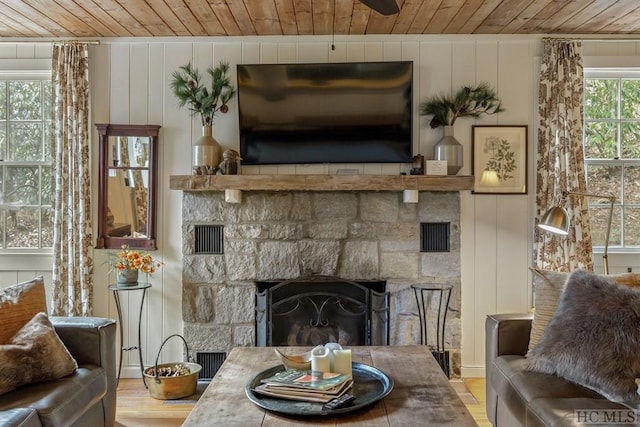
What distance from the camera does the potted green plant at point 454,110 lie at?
3.41 m

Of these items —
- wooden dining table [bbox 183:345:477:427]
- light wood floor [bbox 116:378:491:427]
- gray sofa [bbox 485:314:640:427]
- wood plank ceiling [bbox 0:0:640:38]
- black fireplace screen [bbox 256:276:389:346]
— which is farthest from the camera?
black fireplace screen [bbox 256:276:389:346]

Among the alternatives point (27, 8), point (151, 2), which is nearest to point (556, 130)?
point (151, 2)

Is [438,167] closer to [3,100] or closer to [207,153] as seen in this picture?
[207,153]

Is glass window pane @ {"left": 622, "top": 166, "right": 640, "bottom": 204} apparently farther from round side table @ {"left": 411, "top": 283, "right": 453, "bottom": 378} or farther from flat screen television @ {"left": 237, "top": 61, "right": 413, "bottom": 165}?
flat screen television @ {"left": 237, "top": 61, "right": 413, "bottom": 165}

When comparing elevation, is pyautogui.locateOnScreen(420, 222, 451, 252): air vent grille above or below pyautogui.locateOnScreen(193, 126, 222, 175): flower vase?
below

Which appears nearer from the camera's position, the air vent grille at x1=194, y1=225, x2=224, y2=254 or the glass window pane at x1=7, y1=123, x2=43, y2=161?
the air vent grille at x1=194, y1=225, x2=224, y2=254

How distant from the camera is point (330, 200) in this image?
138 inches

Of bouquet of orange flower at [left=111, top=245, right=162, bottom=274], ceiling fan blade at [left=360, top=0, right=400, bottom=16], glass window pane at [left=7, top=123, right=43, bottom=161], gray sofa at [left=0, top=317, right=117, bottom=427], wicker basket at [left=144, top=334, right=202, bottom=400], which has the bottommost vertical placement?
wicker basket at [left=144, top=334, right=202, bottom=400]

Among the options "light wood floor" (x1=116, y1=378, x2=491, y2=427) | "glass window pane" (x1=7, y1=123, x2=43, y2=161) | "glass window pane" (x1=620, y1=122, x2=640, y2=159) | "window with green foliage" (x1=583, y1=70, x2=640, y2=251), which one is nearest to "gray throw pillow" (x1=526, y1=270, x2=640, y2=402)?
"light wood floor" (x1=116, y1=378, x2=491, y2=427)

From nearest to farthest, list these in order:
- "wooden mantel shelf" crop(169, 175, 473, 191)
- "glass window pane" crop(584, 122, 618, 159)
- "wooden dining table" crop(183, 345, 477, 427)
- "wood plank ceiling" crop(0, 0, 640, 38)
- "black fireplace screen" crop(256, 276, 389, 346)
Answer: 1. "wooden dining table" crop(183, 345, 477, 427)
2. "wood plank ceiling" crop(0, 0, 640, 38)
3. "wooden mantel shelf" crop(169, 175, 473, 191)
4. "black fireplace screen" crop(256, 276, 389, 346)
5. "glass window pane" crop(584, 122, 618, 159)

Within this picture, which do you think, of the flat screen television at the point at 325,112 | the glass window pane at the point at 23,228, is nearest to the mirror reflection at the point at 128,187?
the glass window pane at the point at 23,228

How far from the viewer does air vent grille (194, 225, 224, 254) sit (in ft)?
11.5

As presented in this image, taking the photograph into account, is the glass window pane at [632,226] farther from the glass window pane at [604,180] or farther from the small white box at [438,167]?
the small white box at [438,167]

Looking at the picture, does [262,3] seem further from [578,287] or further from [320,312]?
[578,287]
